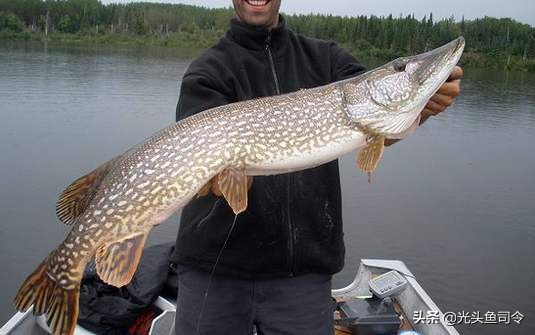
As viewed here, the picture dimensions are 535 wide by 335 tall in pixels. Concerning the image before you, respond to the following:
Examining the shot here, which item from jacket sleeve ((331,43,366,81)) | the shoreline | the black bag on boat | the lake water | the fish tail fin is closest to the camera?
the fish tail fin

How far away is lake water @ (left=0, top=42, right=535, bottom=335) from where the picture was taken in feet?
22.8

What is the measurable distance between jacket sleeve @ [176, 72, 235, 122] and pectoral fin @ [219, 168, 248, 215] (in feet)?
1.21

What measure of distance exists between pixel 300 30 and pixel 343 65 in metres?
59.4

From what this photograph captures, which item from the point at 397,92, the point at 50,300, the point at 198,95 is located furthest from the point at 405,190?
the point at 50,300

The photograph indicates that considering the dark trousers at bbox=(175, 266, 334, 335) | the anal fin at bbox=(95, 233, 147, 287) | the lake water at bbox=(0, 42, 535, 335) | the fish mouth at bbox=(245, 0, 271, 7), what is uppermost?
the fish mouth at bbox=(245, 0, 271, 7)

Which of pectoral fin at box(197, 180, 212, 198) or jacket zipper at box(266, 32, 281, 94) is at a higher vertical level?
jacket zipper at box(266, 32, 281, 94)

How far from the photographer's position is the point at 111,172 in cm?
235

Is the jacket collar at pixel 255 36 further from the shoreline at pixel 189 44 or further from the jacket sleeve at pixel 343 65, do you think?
the shoreline at pixel 189 44

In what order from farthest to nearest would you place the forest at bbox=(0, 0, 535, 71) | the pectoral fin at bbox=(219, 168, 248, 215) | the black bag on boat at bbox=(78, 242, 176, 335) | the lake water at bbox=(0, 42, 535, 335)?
the forest at bbox=(0, 0, 535, 71), the lake water at bbox=(0, 42, 535, 335), the black bag on boat at bbox=(78, 242, 176, 335), the pectoral fin at bbox=(219, 168, 248, 215)

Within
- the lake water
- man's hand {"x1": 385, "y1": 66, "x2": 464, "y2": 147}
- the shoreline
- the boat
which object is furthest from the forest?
man's hand {"x1": 385, "y1": 66, "x2": 464, "y2": 147}

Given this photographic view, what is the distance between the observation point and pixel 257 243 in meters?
2.54

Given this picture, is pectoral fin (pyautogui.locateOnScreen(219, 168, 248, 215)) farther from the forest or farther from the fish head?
the forest

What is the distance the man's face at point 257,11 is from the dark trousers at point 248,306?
53.3 inches

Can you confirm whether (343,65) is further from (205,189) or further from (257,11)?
(205,189)
